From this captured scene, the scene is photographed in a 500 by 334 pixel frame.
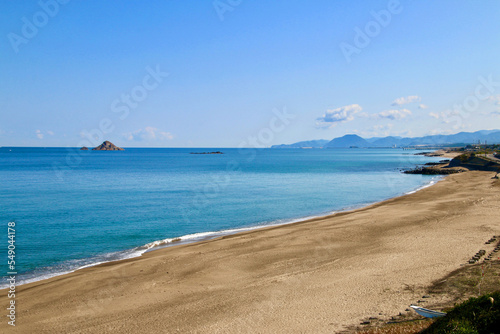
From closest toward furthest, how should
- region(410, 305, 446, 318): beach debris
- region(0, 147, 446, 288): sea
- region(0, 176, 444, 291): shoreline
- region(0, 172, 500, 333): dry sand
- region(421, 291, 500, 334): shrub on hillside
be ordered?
region(421, 291, 500, 334): shrub on hillside < region(410, 305, 446, 318): beach debris < region(0, 172, 500, 333): dry sand < region(0, 176, 444, 291): shoreline < region(0, 147, 446, 288): sea

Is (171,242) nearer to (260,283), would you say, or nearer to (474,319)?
(260,283)

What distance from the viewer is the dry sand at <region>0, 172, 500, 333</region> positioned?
1097 centimetres

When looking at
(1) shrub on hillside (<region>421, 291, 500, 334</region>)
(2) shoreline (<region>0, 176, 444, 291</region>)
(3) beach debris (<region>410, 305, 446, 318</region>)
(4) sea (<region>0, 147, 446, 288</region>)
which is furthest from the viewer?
(4) sea (<region>0, 147, 446, 288</region>)

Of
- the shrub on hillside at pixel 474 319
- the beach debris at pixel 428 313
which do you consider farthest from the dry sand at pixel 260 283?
the shrub on hillside at pixel 474 319

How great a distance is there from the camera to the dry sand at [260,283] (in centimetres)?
1097

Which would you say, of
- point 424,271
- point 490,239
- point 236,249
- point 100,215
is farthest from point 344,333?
point 100,215

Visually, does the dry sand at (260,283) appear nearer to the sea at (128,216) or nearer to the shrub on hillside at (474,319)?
the sea at (128,216)

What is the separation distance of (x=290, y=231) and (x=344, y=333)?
1364 cm

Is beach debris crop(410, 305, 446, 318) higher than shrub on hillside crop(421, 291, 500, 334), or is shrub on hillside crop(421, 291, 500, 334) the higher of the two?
shrub on hillside crop(421, 291, 500, 334)

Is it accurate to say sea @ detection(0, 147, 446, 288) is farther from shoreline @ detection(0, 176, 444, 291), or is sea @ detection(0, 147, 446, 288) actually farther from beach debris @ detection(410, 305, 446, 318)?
beach debris @ detection(410, 305, 446, 318)

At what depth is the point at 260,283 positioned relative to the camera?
46.2 ft

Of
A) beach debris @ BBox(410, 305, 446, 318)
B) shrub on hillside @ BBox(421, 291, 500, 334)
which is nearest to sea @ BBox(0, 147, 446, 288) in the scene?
beach debris @ BBox(410, 305, 446, 318)

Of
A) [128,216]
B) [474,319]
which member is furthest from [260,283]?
[128,216]

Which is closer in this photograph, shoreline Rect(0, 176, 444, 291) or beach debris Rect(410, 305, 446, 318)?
beach debris Rect(410, 305, 446, 318)
